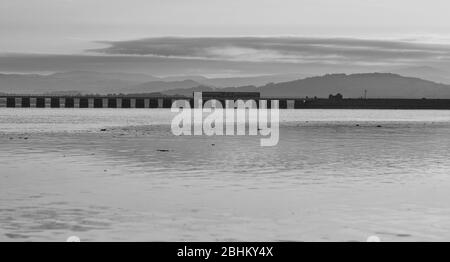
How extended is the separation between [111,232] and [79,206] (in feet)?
13.5

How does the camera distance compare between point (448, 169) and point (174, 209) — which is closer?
point (174, 209)

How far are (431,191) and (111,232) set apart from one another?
11847 mm

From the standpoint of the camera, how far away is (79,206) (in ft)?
68.8
